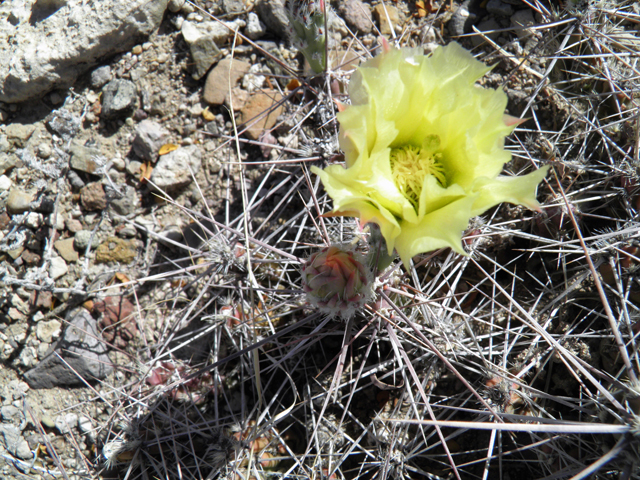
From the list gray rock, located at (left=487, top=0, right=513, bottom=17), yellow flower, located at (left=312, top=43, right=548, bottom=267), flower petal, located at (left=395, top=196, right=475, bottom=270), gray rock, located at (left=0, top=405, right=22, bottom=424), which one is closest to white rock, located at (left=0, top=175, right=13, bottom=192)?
gray rock, located at (left=0, top=405, right=22, bottom=424)

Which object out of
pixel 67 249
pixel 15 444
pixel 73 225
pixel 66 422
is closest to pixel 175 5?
pixel 73 225

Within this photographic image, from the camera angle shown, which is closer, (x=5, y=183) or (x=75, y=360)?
(x=75, y=360)

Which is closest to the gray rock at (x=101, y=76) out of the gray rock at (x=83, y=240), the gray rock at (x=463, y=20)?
the gray rock at (x=83, y=240)

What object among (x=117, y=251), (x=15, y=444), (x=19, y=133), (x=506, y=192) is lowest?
(x=15, y=444)

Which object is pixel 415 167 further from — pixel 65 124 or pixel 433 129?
pixel 65 124

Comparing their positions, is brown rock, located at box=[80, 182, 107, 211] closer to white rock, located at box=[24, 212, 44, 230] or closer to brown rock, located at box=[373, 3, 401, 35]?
white rock, located at box=[24, 212, 44, 230]

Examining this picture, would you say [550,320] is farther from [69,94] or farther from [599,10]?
[69,94]
